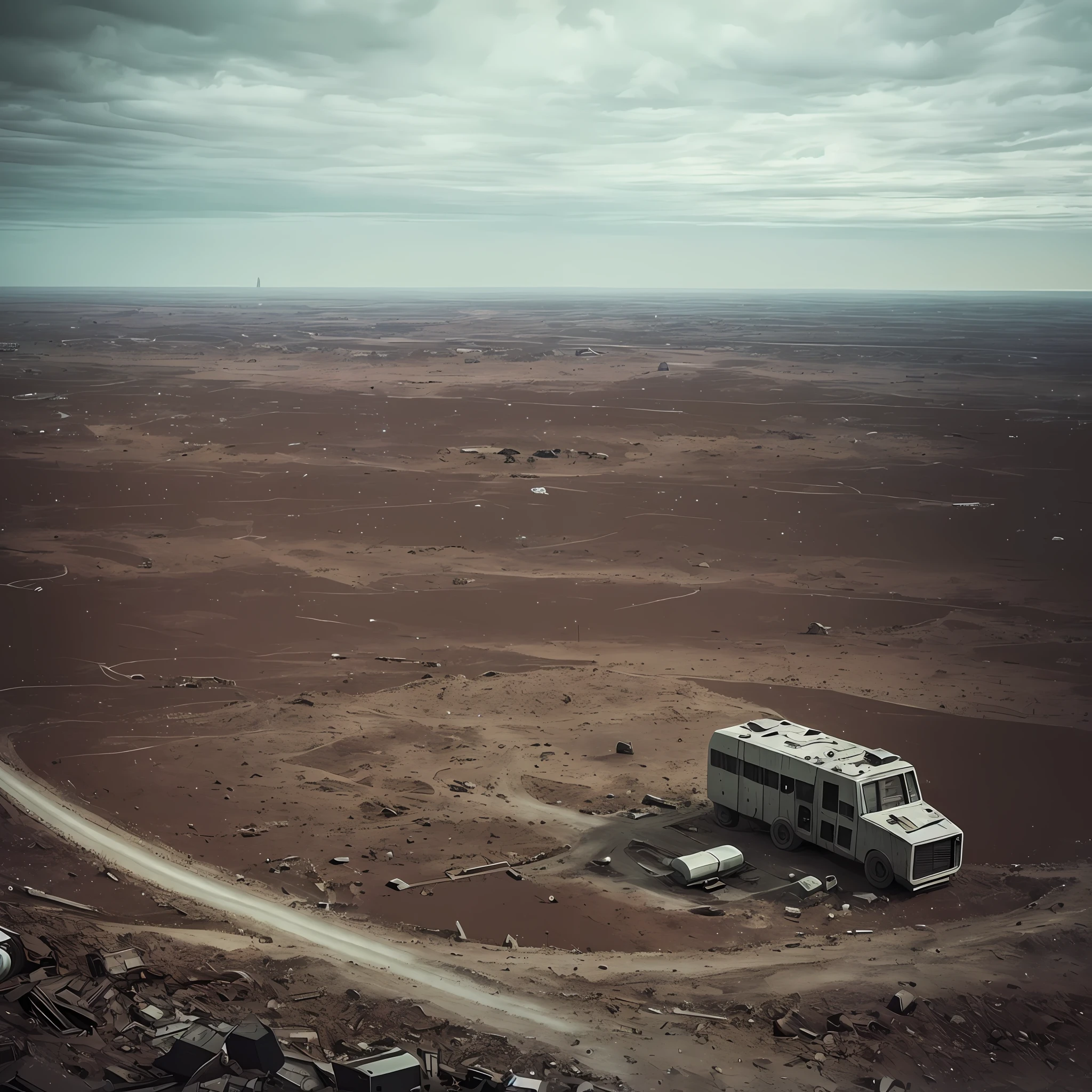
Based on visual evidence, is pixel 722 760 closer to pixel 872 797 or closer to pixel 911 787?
pixel 872 797

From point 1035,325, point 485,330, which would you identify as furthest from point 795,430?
point 485,330

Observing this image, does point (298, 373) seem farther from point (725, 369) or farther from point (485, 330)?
point (485, 330)

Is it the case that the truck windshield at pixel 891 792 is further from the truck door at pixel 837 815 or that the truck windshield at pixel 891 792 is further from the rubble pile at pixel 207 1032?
the rubble pile at pixel 207 1032

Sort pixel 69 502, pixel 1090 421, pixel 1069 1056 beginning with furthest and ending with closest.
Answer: pixel 1090 421
pixel 69 502
pixel 1069 1056

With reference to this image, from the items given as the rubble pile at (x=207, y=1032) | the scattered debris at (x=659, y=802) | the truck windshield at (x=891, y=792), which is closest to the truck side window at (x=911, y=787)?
the truck windshield at (x=891, y=792)

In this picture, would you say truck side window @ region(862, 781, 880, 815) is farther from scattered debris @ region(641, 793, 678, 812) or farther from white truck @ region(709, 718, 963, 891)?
scattered debris @ region(641, 793, 678, 812)

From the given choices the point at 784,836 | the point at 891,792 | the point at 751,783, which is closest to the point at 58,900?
the point at 751,783
